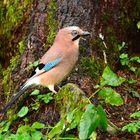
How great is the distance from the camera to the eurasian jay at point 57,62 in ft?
18.0

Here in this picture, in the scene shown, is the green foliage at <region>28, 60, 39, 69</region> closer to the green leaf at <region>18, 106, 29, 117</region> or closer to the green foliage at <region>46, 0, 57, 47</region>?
the green foliage at <region>46, 0, 57, 47</region>

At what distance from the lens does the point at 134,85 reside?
20.3 ft

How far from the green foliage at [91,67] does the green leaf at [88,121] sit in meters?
2.78

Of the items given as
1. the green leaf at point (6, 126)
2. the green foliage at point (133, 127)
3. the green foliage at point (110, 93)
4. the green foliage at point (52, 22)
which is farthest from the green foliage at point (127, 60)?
the green foliage at point (110, 93)

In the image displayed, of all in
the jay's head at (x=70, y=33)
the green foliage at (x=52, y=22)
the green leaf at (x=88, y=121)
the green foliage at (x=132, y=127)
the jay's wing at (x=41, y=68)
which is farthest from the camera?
the green foliage at (x=52, y=22)

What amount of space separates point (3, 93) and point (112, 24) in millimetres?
1820

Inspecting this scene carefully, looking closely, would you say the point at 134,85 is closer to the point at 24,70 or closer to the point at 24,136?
the point at 24,70

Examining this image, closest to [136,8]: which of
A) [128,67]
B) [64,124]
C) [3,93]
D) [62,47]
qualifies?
[128,67]

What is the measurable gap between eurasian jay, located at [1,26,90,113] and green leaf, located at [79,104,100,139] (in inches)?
100

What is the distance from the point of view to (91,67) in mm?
5723

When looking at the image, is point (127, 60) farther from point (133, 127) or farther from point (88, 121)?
point (88, 121)

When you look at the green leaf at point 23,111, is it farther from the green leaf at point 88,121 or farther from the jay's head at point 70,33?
the green leaf at point 88,121

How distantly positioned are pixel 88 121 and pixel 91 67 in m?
2.87

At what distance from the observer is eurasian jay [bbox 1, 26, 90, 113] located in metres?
5.49
